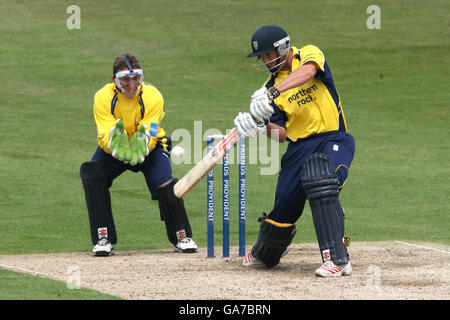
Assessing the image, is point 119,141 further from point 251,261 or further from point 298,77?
point 298,77

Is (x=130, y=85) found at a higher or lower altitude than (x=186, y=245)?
higher

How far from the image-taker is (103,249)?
29.1 ft

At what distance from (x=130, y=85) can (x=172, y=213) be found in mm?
1270

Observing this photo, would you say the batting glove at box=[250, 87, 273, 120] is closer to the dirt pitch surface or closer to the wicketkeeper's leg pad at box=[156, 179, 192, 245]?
the dirt pitch surface

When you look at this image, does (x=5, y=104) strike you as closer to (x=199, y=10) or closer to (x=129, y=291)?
(x=199, y=10)

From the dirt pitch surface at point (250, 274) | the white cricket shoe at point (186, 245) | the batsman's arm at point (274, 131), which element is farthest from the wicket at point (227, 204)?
the batsman's arm at point (274, 131)

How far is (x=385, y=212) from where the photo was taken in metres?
11.3

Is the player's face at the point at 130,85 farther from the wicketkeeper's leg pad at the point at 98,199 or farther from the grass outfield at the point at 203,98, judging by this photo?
the grass outfield at the point at 203,98

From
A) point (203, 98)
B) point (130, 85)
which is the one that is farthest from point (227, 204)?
point (203, 98)

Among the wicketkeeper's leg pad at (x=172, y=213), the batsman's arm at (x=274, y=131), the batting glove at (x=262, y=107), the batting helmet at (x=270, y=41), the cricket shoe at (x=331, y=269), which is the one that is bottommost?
the cricket shoe at (x=331, y=269)

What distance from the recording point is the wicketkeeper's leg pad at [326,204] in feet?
24.4

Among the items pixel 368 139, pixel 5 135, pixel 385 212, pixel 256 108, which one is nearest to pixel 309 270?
pixel 256 108

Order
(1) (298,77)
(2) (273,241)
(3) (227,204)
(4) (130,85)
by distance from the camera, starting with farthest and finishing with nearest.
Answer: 1. (4) (130,85)
2. (3) (227,204)
3. (2) (273,241)
4. (1) (298,77)

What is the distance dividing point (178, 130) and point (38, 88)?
17.0ft
